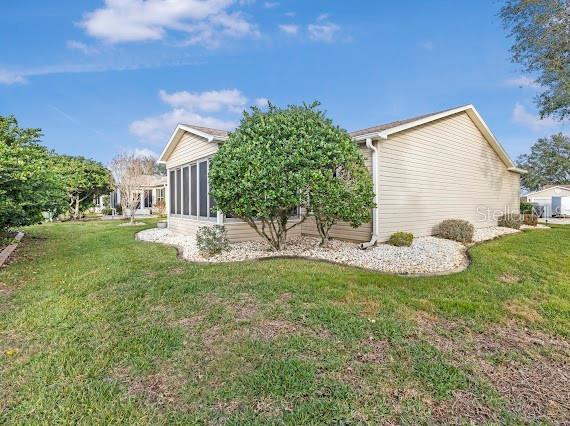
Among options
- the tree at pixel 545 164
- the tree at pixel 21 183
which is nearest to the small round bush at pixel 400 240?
the tree at pixel 21 183

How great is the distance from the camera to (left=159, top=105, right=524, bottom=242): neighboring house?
31.7 feet

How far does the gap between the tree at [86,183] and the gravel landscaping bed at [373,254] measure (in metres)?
16.4

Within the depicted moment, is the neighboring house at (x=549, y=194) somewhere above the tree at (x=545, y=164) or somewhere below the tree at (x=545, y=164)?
below

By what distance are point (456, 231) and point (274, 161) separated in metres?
7.09

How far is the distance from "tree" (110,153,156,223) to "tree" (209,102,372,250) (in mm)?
14575

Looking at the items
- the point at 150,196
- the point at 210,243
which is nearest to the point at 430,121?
the point at 210,243

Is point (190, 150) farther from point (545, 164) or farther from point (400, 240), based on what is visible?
point (545, 164)

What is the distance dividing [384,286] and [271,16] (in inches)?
417

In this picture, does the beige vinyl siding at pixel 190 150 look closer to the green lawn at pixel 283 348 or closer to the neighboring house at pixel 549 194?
the green lawn at pixel 283 348

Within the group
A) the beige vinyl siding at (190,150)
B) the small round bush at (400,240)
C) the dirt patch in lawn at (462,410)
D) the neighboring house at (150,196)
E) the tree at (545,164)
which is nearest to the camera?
the dirt patch in lawn at (462,410)

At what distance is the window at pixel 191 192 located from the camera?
1075cm

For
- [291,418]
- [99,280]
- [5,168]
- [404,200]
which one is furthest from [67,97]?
[291,418]

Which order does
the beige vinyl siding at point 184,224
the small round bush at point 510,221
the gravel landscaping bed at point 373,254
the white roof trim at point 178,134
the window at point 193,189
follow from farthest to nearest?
1. the small round bush at point 510,221
2. the window at point 193,189
3. the beige vinyl siding at point 184,224
4. the white roof trim at point 178,134
5. the gravel landscaping bed at point 373,254

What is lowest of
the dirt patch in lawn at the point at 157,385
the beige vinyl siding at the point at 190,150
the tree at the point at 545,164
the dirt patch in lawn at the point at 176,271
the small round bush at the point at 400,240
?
the dirt patch in lawn at the point at 157,385
